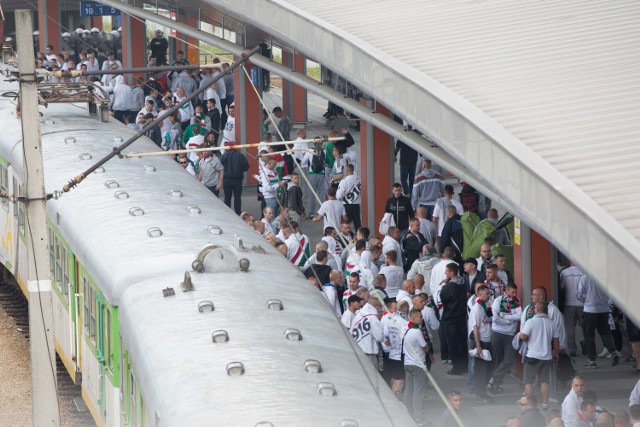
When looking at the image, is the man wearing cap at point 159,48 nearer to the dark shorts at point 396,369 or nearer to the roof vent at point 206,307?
the dark shorts at point 396,369

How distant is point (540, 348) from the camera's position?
14.6 m

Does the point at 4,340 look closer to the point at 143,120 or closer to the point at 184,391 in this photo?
the point at 143,120

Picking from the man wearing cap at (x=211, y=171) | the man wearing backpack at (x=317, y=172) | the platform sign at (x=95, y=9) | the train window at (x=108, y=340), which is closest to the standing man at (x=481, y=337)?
the train window at (x=108, y=340)

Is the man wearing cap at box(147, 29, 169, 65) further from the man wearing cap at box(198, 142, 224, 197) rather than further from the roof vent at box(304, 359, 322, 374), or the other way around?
the roof vent at box(304, 359, 322, 374)

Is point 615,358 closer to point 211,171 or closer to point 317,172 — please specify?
point 317,172

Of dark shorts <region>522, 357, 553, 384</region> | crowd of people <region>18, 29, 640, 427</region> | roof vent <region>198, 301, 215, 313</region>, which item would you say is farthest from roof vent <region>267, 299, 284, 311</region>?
dark shorts <region>522, 357, 553, 384</region>

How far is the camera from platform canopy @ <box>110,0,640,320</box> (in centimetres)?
975

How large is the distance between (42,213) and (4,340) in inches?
286

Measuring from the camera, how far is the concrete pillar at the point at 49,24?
3694 centimetres

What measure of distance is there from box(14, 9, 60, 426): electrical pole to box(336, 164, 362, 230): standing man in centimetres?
910

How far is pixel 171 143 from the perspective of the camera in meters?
25.4

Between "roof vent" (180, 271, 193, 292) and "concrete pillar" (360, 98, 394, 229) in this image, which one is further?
"concrete pillar" (360, 98, 394, 229)

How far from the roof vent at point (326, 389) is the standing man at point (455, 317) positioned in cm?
653

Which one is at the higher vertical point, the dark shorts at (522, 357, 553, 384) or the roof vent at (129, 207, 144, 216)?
the roof vent at (129, 207, 144, 216)
